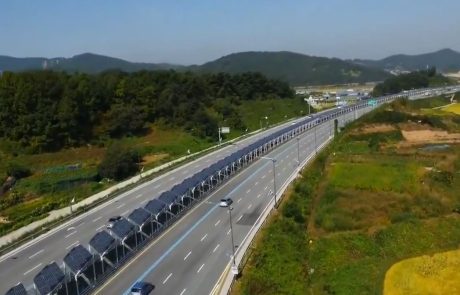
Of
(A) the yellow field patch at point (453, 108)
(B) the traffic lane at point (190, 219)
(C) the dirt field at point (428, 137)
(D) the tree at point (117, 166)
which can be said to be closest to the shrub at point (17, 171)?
(D) the tree at point (117, 166)

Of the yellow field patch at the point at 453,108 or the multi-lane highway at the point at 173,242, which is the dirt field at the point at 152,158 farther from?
the yellow field patch at the point at 453,108

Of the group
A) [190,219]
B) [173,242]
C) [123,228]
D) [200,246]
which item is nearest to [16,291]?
[123,228]

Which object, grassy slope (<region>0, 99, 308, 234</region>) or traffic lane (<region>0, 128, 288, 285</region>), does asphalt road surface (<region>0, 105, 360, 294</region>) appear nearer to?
A: traffic lane (<region>0, 128, 288, 285</region>)

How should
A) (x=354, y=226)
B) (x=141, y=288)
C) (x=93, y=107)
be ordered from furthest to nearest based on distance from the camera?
1. (x=93, y=107)
2. (x=354, y=226)
3. (x=141, y=288)

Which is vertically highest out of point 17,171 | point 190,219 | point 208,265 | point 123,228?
point 123,228

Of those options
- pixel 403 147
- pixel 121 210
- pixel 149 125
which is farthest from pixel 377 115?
pixel 121 210

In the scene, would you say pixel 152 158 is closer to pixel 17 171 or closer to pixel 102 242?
pixel 17 171

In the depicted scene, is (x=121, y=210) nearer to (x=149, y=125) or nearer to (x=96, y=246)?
(x=96, y=246)

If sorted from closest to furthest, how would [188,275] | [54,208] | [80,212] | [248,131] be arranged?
[188,275], [80,212], [54,208], [248,131]
